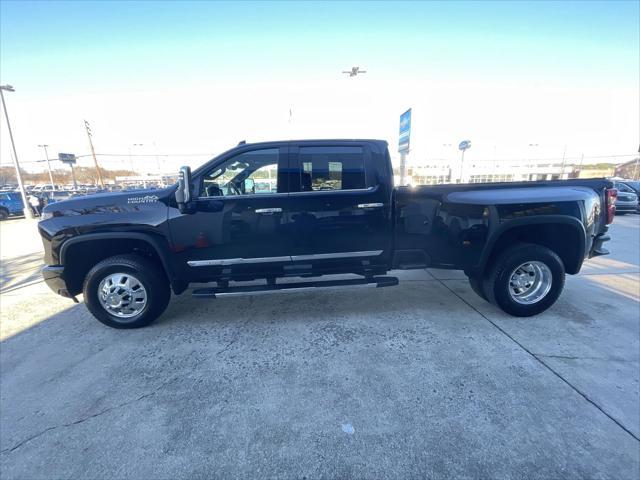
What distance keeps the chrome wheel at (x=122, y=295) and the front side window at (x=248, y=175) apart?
1429 millimetres

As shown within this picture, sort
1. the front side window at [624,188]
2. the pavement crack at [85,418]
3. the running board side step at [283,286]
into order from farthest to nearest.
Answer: the front side window at [624,188] → the running board side step at [283,286] → the pavement crack at [85,418]

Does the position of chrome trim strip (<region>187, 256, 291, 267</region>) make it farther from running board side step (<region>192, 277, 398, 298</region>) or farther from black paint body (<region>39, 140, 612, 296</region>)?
running board side step (<region>192, 277, 398, 298</region>)

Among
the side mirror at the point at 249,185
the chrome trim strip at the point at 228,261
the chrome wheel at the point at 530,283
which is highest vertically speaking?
the side mirror at the point at 249,185

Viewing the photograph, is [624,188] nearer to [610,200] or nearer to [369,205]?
[610,200]

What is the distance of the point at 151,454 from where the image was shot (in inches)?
77.4

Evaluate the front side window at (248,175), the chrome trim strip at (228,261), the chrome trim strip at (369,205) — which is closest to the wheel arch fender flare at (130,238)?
the chrome trim strip at (228,261)

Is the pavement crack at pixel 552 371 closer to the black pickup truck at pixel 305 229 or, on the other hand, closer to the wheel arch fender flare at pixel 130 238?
the black pickup truck at pixel 305 229

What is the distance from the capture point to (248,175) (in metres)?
3.47

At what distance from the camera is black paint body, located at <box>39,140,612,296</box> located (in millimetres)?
3285

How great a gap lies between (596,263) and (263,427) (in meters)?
6.87

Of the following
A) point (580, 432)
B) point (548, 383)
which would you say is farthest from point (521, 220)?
point (580, 432)

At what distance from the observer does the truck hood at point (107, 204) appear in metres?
3.26

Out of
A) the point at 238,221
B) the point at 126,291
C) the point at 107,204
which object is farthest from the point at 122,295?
the point at 238,221

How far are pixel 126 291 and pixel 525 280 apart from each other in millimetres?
4775
